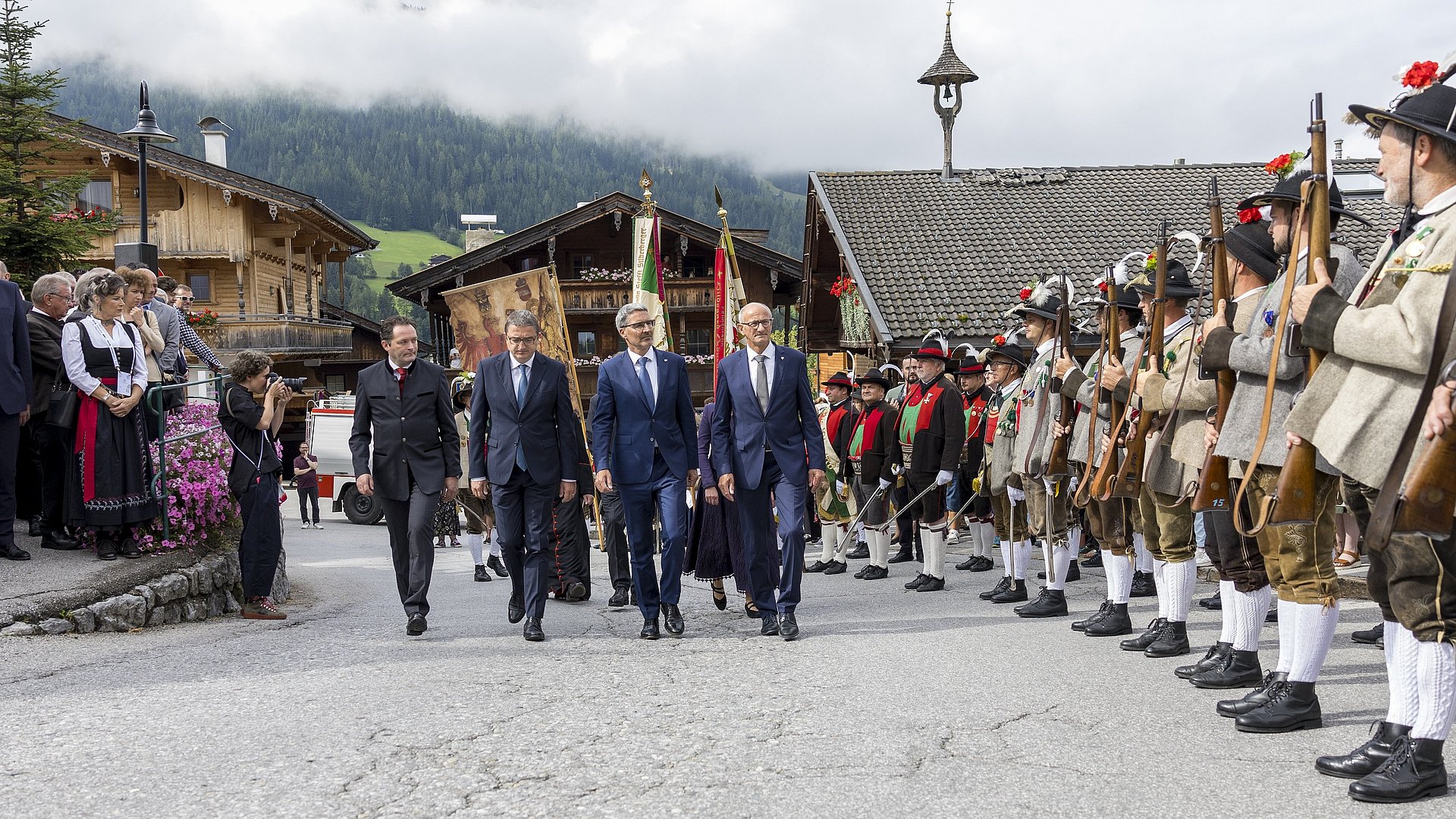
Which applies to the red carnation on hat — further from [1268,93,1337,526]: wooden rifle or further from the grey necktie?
the grey necktie

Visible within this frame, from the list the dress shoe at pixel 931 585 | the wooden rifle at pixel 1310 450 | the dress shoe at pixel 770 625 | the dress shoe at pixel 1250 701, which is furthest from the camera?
the dress shoe at pixel 931 585

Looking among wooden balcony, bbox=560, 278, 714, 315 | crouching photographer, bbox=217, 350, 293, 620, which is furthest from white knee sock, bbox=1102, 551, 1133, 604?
wooden balcony, bbox=560, 278, 714, 315

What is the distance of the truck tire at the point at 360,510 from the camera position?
25.6 metres

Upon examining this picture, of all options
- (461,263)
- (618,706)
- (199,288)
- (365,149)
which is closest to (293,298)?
(199,288)

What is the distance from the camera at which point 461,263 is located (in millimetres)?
35469

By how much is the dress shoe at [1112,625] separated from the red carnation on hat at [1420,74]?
378 cm

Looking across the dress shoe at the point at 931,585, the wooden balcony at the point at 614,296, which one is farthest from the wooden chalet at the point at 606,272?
the dress shoe at the point at 931,585

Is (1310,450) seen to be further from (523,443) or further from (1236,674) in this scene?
(523,443)

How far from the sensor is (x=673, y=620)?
7.53 meters

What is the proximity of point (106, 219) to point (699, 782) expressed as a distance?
20135 millimetres

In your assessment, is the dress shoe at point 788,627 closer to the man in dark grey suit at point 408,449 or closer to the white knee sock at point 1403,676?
the man in dark grey suit at point 408,449

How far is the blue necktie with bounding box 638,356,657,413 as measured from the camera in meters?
7.64

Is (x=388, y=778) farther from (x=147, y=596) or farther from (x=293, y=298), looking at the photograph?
(x=293, y=298)

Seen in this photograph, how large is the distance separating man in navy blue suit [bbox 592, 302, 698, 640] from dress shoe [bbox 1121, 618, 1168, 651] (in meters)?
2.63
